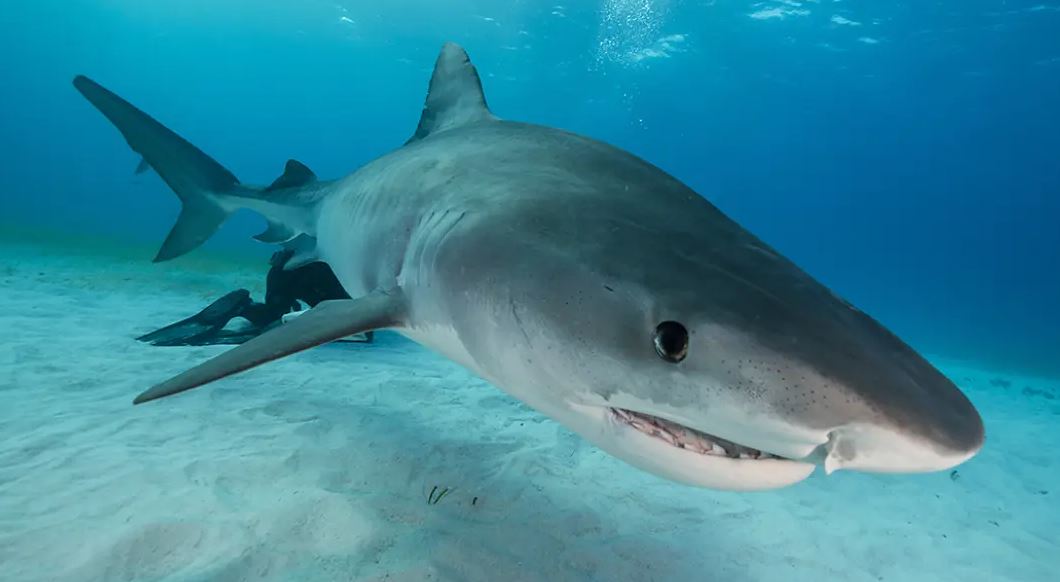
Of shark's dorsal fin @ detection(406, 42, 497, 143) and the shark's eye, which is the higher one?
shark's dorsal fin @ detection(406, 42, 497, 143)

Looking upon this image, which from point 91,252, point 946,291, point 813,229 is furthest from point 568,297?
point 813,229

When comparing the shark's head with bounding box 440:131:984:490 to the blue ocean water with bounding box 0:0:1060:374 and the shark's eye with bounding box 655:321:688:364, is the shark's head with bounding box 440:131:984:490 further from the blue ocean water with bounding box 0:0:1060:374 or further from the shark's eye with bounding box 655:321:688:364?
the blue ocean water with bounding box 0:0:1060:374

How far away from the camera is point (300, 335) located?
2307mm

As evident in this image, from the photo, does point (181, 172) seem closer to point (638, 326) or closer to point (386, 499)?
point (386, 499)

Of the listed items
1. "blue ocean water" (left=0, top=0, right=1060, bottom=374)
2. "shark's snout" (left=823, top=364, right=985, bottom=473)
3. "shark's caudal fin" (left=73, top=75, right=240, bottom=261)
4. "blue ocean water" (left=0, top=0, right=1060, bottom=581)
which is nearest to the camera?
"shark's snout" (left=823, top=364, right=985, bottom=473)

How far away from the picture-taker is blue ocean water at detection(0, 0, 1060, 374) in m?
31.8

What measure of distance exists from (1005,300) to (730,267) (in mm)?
88004

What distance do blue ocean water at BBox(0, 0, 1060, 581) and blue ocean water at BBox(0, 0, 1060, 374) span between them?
0.41 m

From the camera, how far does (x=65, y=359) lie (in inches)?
193

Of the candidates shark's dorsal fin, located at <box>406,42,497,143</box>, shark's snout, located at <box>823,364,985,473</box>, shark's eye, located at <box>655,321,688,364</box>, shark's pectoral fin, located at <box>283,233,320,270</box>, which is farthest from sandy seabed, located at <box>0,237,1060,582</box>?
shark's dorsal fin, located at <box>406,42,497,143</box>

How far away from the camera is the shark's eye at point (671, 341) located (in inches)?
52.6

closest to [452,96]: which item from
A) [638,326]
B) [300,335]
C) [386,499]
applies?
[300,335]

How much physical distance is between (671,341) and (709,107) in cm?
5659

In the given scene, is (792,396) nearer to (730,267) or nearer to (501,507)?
(730,267)
